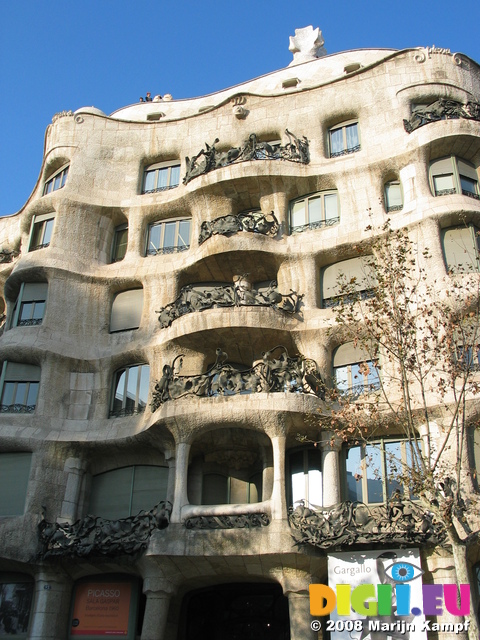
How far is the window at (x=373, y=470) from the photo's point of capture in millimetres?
18875

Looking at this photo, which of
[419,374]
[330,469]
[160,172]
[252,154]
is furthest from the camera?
[160,172]

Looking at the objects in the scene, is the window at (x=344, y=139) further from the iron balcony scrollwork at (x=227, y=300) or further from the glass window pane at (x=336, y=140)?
the iron balcony scrollwork at (x=227, y=300)

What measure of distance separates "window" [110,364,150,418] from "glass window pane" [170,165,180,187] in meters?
7.66

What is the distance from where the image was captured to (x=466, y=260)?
20531mm

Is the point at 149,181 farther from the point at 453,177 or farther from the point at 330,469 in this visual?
the point at 330,469

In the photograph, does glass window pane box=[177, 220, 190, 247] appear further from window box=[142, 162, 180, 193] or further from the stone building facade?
window box=[142, 162, 180, 193]

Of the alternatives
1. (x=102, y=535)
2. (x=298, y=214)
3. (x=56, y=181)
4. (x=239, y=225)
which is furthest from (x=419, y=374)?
(x=56, y=181)

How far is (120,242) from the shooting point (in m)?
26.0

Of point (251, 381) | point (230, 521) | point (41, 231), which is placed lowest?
point (230, 521)

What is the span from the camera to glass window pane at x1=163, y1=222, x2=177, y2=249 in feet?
82.7

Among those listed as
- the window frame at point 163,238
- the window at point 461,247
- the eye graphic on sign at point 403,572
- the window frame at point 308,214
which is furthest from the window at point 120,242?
the eye graphic on sign at point 403,572

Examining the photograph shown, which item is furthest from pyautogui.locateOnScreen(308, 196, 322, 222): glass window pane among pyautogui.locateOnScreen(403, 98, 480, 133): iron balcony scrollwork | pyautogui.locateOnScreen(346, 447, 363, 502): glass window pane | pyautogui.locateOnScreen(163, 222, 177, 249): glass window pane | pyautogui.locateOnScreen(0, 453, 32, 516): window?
pyautogui.locateOnScreen(0, 453, 32, 516): window

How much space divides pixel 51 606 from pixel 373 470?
33.0 ft

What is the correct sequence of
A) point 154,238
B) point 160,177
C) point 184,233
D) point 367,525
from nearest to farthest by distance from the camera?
point 367,525 → point 184,233 → point 154,238 → point 160,177
